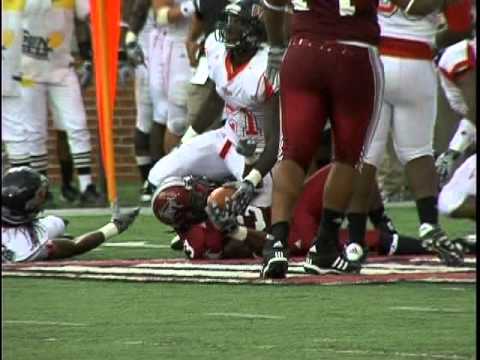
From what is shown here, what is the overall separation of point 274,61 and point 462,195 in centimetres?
417

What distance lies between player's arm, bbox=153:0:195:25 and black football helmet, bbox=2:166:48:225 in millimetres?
6357

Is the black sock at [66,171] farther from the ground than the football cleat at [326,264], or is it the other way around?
the football cleat at [326,264]

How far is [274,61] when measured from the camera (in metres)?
10.5

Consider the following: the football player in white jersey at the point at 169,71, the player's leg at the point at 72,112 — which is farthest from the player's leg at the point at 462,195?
the football player in white jersey at the point at 169,71

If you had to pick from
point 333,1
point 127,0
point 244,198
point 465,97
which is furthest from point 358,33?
point 127,0

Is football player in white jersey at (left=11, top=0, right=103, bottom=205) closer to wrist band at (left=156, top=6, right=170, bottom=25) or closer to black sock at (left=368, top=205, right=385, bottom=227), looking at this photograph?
wrist band at (left=156, top=6, right=170, bottom=25)

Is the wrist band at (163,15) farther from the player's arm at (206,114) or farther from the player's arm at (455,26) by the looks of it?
the player's arm at (455,26)

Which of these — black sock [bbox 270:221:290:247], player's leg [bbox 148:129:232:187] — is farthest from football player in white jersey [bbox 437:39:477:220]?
player's leg [bbox 148:129:232:187]

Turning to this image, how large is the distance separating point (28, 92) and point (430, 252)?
5.90 m

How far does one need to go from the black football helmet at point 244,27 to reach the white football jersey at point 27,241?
1481 millimetres

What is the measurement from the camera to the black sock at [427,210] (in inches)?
427

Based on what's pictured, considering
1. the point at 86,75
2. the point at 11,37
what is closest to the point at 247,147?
the point at 11,37

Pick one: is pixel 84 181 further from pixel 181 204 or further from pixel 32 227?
pixel 32 227

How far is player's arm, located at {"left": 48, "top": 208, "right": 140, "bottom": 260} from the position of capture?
1130 centimetres
